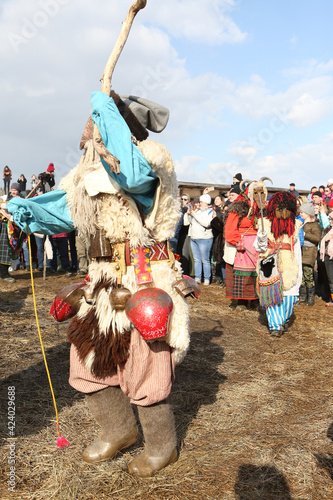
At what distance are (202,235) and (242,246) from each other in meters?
2.45

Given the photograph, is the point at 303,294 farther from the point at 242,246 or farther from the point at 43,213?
the point at 43,213

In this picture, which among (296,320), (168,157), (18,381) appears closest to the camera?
(168,157)

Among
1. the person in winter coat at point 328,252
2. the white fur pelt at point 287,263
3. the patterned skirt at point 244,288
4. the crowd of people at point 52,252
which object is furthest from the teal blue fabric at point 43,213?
the crowd of people at point 52,252

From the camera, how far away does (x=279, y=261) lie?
5.31m

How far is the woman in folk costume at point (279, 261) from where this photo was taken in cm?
521

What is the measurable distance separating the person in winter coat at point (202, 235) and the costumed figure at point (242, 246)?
6.48 feet

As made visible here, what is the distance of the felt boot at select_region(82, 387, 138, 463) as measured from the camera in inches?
89.4

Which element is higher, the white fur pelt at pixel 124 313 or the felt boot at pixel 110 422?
the white fur pelt at pixel 124 313

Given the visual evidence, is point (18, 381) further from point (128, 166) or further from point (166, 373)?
point (128, 166)

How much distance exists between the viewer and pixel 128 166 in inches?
73.0

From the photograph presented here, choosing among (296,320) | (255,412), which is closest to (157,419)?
(255,412)

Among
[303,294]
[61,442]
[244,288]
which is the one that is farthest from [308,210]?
[61,442]

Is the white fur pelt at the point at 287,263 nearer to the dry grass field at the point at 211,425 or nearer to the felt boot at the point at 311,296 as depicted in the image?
the dry grass field at the point at 211,425

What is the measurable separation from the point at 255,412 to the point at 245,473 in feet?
2.63
